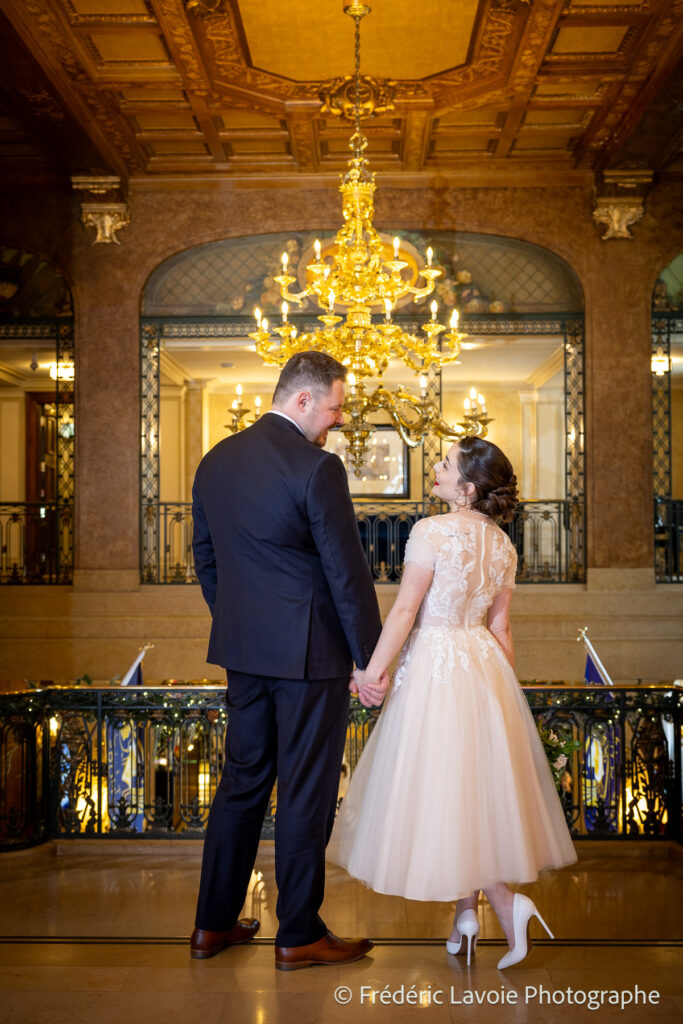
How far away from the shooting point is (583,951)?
3262 mm

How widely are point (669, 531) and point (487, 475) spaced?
673cm

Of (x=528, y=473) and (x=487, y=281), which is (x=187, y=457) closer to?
(x=528, y=473)

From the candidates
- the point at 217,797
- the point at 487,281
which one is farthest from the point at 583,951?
the point at 487,281

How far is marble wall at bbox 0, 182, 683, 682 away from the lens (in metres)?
9.10

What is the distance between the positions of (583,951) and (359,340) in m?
3.23

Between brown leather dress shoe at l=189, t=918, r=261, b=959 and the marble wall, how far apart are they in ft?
19.4

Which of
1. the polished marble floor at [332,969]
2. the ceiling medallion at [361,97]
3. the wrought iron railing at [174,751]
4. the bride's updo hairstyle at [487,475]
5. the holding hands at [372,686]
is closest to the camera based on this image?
the polished marble floor at [332,969]

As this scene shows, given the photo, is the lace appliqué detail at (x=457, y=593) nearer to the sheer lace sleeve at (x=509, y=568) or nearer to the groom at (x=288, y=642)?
the sheer lace sleeve at (x=509, y=568)

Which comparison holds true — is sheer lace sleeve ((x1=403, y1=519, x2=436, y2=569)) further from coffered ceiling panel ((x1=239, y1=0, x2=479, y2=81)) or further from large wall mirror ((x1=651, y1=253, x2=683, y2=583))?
large wall mirror ((x1=651, y1=253, x2=683, y2=583))

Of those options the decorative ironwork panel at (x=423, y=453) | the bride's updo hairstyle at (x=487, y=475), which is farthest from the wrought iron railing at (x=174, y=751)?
→ the decorative ironwork panel at (x=423, y=453)

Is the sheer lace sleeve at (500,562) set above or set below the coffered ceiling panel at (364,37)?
below

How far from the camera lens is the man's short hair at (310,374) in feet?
10.3

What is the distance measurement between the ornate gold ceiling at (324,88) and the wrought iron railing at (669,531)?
3172mm

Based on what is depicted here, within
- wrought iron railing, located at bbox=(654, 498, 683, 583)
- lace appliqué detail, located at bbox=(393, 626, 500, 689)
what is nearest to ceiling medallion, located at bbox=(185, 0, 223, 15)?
lace appliqué detail, located at bbox=(393, 626, 500, 689)
